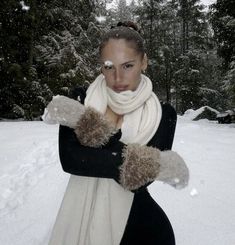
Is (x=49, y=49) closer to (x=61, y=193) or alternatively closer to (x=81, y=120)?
(x=61, y=193)

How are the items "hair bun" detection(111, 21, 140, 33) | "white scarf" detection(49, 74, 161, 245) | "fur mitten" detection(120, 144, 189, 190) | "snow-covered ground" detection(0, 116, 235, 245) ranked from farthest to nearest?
"snow-covered ground" detection(0, 116, 235, 245)
"hair bun" detection(111, 21, 140, 33)
"white scarf" detection(49, 74, 161, 245)
"fur mitten" detection(120, 144, 189, 190)

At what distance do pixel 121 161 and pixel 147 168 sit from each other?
0.36ft

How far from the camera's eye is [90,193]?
1.59m

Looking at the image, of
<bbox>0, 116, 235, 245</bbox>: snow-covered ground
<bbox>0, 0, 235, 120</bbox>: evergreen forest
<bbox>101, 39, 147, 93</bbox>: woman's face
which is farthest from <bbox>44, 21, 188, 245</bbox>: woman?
<bbox>0, 0, 235, 120</bbox>: evergreen forest

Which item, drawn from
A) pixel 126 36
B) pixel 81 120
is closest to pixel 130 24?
pixel 126 36

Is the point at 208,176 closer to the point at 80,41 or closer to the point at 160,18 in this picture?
the point at 80,41

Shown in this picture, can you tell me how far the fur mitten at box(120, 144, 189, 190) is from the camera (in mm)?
1444

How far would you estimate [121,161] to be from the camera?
4.80 ft

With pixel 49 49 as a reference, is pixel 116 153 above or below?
below

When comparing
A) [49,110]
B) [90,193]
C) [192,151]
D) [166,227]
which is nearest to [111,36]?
[49,110]

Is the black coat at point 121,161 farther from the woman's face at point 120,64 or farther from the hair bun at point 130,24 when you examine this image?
the hair bun at point 130,24

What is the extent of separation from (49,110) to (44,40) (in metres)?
13.0

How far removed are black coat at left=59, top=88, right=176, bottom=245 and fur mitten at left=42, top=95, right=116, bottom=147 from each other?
4cm

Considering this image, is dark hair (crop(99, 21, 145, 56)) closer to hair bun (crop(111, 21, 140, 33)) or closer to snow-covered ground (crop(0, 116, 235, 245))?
hair bun (crop(111, 21, 140, 33))
